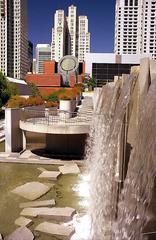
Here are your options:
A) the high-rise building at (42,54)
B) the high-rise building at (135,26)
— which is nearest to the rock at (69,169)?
the high-rise building at (135,26)

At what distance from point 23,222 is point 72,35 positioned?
136 m

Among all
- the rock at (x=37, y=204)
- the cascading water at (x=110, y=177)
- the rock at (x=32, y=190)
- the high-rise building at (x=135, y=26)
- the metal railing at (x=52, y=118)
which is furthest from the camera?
the high-rise building at (x=135, y=26)

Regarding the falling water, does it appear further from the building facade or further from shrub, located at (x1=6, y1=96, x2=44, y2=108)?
the building facade

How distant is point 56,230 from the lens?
932cm

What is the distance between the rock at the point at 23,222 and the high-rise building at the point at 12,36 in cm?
10867

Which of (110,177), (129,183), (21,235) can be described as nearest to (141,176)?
(129,183)

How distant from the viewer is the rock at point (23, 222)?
31.7ft

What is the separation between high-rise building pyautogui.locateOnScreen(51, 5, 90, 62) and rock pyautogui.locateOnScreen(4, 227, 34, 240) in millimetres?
123938

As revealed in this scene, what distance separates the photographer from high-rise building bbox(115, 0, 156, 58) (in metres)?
109

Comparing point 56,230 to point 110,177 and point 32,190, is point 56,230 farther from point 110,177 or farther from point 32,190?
point 32,190

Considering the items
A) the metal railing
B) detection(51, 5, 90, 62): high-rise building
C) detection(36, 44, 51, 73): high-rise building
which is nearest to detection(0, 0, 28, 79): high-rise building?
detection(51, 5, 90, 62): high-rise building

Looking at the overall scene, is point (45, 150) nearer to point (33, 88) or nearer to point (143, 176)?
point (143, 176)

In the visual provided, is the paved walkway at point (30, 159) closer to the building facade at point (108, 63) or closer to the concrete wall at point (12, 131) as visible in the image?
the concrete wall at point (12, 131)

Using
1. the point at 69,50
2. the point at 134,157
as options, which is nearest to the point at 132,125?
the point at 134,157
